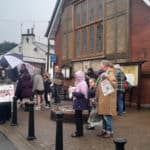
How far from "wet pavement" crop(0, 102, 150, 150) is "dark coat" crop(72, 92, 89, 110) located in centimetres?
72

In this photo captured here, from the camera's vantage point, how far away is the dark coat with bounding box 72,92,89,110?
10203 millimetres

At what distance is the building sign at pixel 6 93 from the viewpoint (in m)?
13.1

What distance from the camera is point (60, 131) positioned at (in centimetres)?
819

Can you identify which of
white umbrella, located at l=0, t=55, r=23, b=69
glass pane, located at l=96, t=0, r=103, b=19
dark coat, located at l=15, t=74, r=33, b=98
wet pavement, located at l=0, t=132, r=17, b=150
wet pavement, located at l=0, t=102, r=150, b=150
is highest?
glass pane, located at l=96, t=0, r=103, b=19

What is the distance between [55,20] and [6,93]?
1171cm

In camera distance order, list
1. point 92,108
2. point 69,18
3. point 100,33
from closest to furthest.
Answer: point 92,108, point 100,33, point 69,18

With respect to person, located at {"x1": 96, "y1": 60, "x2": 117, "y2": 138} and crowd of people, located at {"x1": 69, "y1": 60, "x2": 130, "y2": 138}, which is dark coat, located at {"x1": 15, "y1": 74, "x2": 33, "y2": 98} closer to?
crowd of people, located at {"x1": 69, "y1": 60, "x2": 130, "y2": 138}

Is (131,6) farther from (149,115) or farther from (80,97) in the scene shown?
(80,97)

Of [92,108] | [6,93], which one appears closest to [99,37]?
[6,93]

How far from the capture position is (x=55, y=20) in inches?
953

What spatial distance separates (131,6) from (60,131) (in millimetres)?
9908

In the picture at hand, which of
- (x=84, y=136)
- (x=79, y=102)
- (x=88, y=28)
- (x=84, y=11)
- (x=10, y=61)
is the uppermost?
(x=84, y=11)

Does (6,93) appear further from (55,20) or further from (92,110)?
(55,20)

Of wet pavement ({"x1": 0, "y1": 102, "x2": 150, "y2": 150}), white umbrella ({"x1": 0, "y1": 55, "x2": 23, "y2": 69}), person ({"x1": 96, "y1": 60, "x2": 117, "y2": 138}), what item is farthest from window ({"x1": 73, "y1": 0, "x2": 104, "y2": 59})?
person ({"x1": 96, "y1": 60, "x2": 117, "y2": 138})
